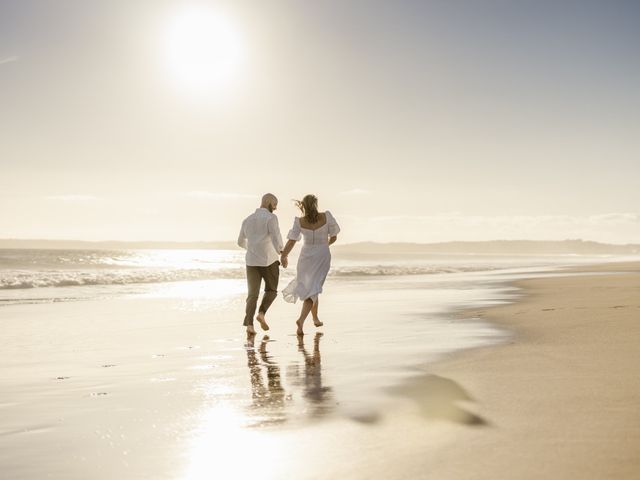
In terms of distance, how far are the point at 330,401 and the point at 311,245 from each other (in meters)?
5.76

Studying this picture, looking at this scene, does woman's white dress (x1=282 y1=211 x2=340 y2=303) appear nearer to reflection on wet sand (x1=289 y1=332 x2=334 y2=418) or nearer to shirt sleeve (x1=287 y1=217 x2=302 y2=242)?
shirt sleeve (x1=287 y1=217 x2=302 y2=242)

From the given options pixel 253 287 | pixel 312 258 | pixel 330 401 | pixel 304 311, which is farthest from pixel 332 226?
pixel 330 401

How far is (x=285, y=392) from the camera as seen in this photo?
549cm

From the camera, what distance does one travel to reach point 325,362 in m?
7.03

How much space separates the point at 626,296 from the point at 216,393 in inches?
440

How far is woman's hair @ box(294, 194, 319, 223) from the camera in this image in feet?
34.6

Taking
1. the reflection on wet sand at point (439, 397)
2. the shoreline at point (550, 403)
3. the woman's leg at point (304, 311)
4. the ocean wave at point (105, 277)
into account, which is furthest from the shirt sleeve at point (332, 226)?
the ocean wave at point (105, 277)

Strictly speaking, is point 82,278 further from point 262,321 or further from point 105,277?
point 262,321

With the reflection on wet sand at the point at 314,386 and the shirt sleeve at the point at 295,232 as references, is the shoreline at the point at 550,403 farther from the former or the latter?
the shirt sleeve at the point at 295,232

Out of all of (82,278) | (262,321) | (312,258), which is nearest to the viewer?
(262,321)

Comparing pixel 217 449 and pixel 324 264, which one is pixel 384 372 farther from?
pixel 324 264

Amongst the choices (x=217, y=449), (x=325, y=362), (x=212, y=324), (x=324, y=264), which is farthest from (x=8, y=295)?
(x=217, y=449)

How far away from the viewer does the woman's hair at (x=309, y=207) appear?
10539 millimetres

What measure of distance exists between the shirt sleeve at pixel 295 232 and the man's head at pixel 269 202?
28.1 inches
